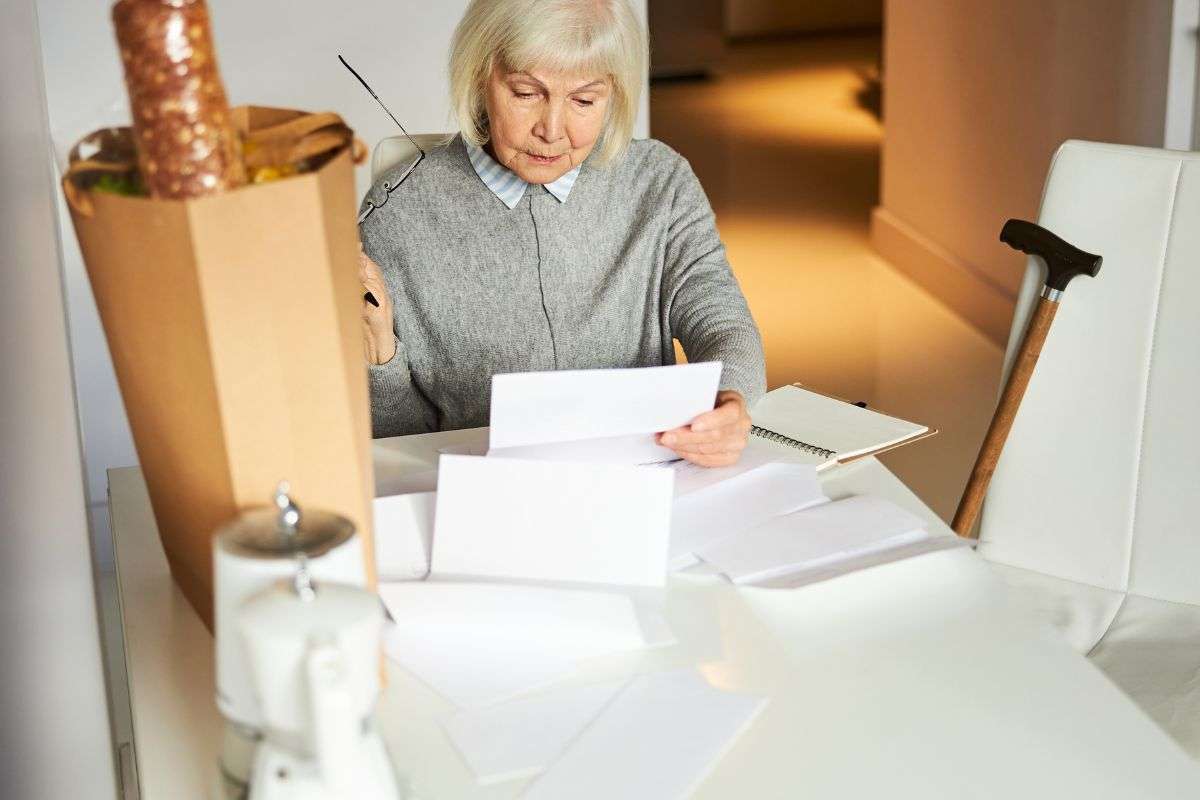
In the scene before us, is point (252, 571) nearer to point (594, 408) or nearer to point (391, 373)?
point (594, 408)

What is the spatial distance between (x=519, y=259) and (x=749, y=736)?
3.40 feet

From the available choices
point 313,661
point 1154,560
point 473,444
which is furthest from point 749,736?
point 1154,560

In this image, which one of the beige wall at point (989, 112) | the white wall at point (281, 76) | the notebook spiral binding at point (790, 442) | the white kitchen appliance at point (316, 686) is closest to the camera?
the white kitchen appliance at point (316, 686)

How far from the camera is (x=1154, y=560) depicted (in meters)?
1.76

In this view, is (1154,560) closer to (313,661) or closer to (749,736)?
(749,736)

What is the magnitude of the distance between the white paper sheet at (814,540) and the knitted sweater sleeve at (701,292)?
378 millimetres

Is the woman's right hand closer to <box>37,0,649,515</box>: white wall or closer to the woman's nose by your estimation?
the woman's nose

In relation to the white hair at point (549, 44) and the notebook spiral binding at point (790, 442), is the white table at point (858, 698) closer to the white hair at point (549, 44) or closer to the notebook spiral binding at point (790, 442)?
the notebook spiral binding at point (790, 442)

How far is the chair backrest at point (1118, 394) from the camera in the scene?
5.67ft

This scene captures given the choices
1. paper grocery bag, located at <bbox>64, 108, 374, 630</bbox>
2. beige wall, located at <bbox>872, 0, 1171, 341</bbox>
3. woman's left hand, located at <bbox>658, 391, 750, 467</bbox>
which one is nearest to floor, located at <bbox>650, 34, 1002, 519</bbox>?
beige wall, located at <bbox>872, 0, 1171, 341</bbox>

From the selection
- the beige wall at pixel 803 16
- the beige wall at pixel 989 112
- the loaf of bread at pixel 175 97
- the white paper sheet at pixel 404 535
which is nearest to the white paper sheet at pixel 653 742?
the white paper sheet at pixel 404 535

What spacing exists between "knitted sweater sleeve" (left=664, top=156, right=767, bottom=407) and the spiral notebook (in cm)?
4

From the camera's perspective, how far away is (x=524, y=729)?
39.4 inches

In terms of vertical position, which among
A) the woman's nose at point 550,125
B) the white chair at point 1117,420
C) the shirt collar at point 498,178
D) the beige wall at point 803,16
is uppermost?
the beige wall at point 803,16
